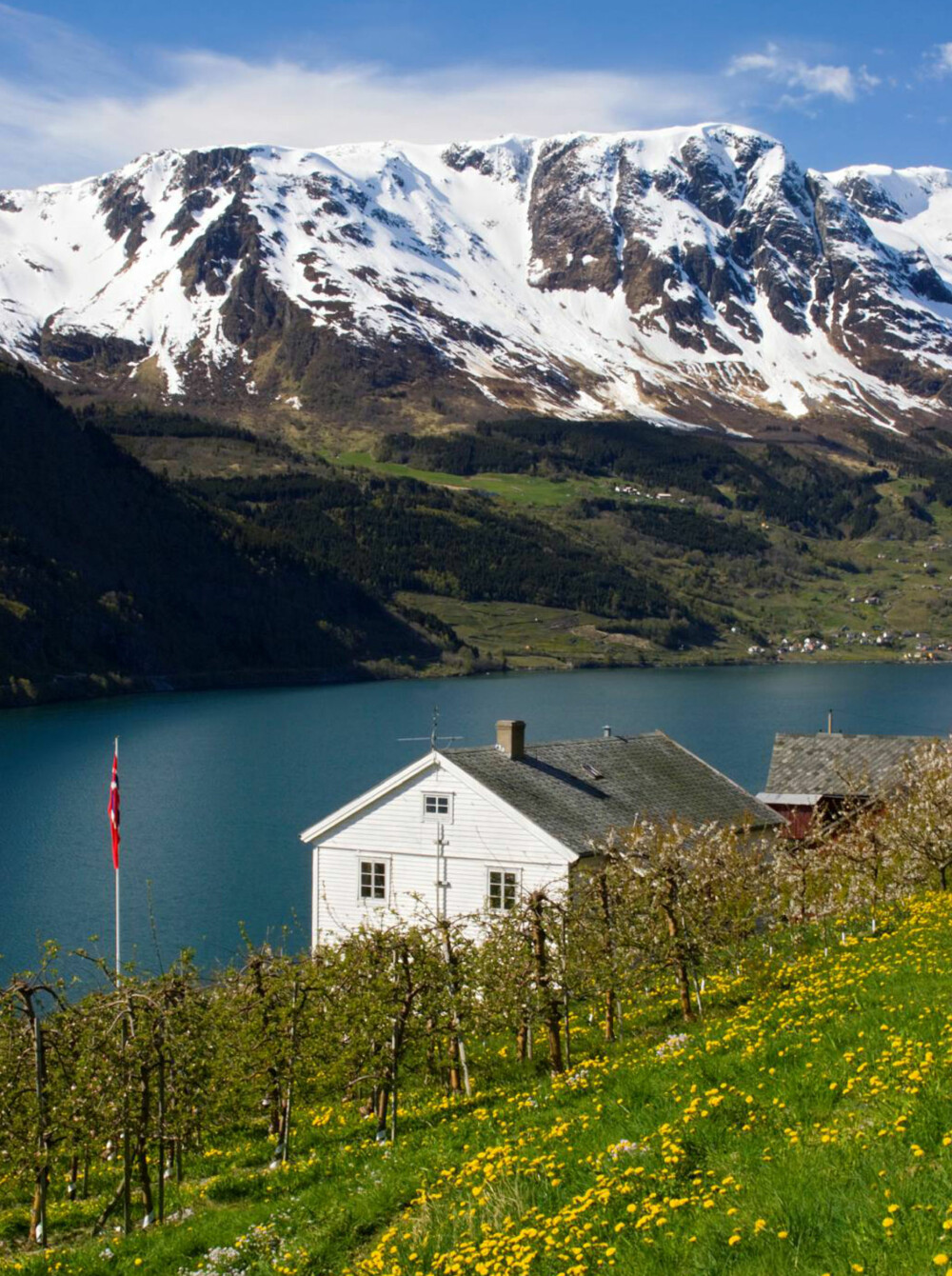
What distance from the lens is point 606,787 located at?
41.1m

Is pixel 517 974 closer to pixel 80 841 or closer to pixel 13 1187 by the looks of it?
pixel 13 1187

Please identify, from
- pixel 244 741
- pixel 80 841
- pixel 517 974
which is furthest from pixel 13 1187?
pixel 244 741

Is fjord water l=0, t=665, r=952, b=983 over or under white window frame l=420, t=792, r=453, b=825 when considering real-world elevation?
under

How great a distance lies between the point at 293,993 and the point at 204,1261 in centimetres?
698

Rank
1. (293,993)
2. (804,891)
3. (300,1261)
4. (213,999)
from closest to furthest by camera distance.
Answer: (300,1261) < (293,993) < (213,999) < (804,891)

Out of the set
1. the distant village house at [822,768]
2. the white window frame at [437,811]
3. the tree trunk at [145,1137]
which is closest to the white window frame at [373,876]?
the white window frame at [437,811]

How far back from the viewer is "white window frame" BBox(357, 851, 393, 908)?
39750 mm

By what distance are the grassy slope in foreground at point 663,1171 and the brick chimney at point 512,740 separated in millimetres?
19074

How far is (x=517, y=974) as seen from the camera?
74.5ft

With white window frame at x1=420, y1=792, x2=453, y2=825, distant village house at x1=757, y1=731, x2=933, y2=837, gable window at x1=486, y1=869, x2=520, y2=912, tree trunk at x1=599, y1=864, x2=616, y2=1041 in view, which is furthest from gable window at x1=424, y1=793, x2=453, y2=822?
distant village house at x1=757, y1=731, x2=933, y2=837

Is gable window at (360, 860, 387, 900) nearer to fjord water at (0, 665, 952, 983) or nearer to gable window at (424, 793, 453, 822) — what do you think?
gable window at (424, 793, 453, 822)

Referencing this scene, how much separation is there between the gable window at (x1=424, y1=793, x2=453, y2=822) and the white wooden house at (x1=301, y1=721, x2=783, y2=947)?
0.03m

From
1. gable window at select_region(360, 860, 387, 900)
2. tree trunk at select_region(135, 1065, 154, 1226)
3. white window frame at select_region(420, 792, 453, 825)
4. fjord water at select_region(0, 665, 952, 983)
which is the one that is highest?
white window frame at select_region(420, 792, 453, 825)

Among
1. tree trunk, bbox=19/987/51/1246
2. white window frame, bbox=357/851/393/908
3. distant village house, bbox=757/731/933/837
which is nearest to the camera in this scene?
tree trunk, bbox=19/987/51/1246
